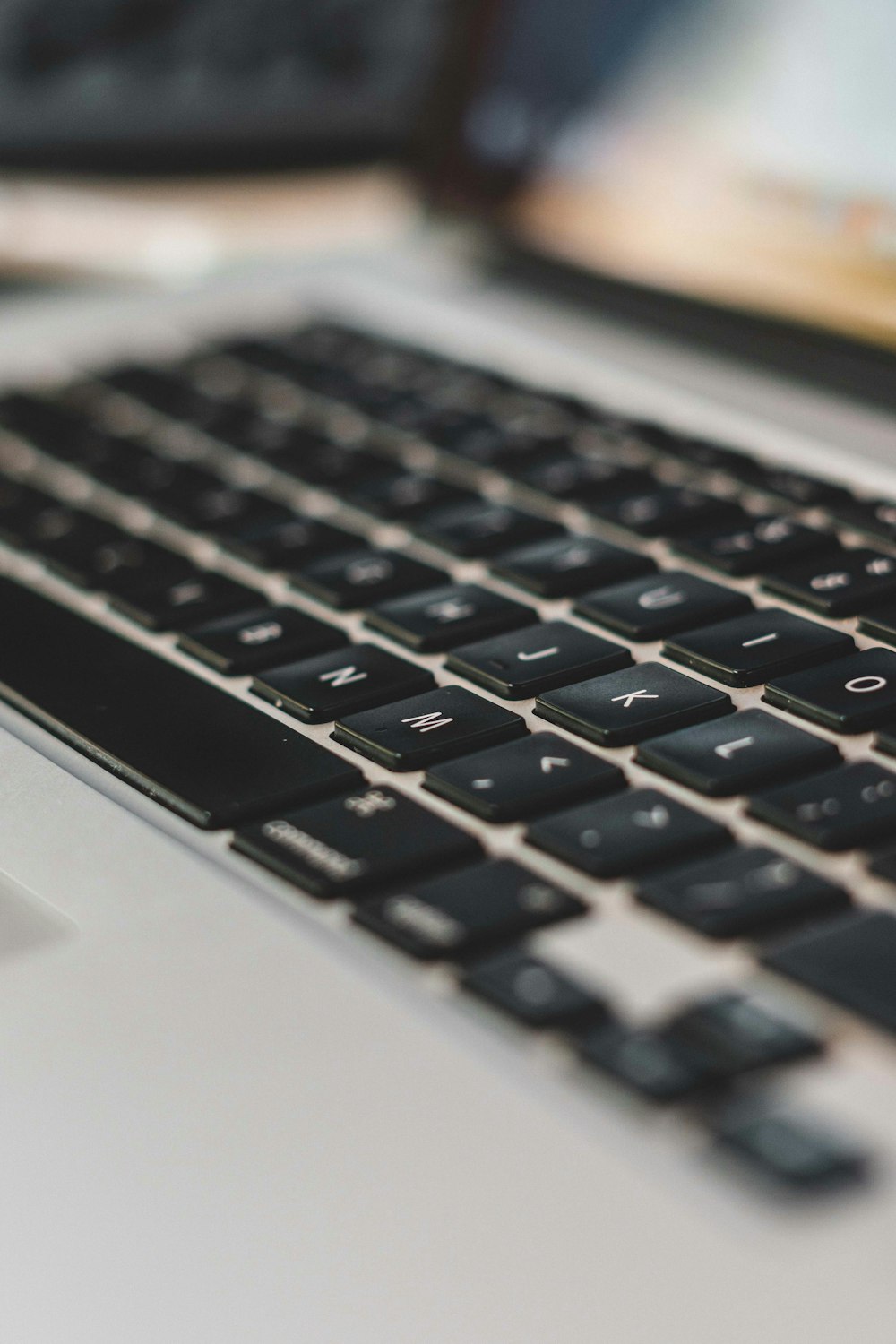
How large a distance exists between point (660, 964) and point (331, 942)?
0.21 feet

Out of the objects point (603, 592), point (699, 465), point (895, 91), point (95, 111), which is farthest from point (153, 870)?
point (95, 111)

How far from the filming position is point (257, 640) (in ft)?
1.27

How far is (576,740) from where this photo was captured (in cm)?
33

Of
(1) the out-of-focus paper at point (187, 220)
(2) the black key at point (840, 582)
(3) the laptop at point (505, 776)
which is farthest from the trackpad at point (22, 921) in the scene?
(1) the out-of-focus paper at point (187, 220)

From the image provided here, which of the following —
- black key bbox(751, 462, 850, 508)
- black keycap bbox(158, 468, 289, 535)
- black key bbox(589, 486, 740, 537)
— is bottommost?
black keycap bbox(158, 468, 289, 535)

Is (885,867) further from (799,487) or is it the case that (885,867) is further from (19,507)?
(19,507)

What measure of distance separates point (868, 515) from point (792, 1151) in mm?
256

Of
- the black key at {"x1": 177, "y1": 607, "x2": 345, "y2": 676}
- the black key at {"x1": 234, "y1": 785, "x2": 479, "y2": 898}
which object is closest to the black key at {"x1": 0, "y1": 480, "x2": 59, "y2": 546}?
the black key at {"x1": 177, "y1": 607, "x2": 345, "y2": 676}

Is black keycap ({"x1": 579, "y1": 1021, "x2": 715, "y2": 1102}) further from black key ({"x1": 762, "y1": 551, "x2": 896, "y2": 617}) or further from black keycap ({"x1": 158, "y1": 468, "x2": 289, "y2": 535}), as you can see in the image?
black keycap ({"x1": 158, "y1": 468, "x2": 289, "y2": 535})

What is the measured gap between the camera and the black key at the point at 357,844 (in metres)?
0.29

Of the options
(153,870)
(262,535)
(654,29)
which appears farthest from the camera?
(654,29)

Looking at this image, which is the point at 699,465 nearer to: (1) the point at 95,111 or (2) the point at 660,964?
(2) the point at 660,964

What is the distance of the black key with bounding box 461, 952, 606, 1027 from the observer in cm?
24

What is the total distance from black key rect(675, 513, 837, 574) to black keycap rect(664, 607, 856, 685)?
0.03 meters
